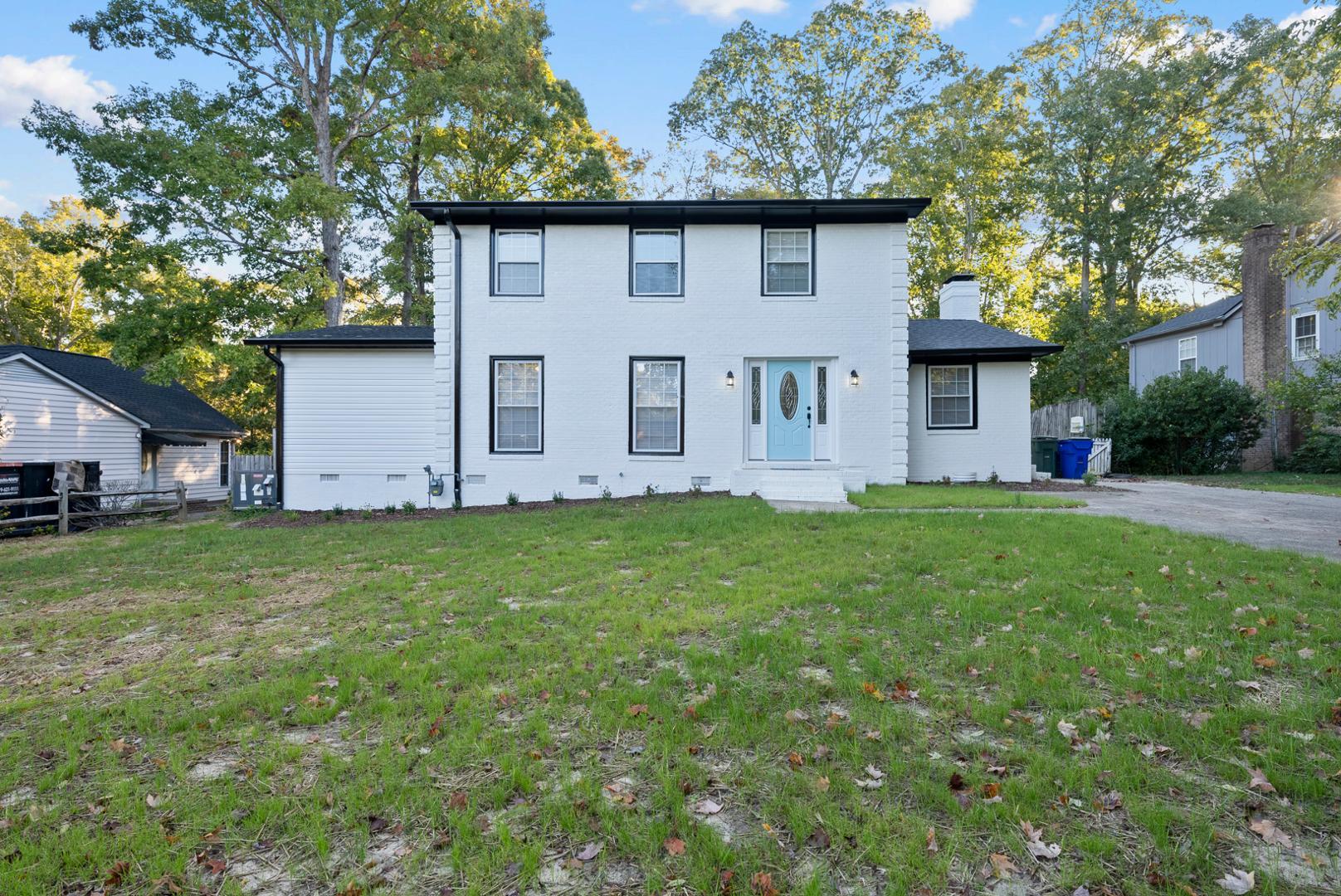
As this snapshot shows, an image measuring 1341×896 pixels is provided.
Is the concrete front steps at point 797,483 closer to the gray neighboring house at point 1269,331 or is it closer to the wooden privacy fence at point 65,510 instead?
the wooden privacy fence at point 65,510

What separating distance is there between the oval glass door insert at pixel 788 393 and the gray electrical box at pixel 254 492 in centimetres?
1084

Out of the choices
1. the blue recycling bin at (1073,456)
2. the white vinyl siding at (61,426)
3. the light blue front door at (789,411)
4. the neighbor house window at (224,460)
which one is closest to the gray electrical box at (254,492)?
the white vinyl siding at (61,426)

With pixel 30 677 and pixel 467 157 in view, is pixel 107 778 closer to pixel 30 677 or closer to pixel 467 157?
pixel 30 677

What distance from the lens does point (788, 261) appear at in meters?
13.2

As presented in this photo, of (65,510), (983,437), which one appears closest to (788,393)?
(983,437)

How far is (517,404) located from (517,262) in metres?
2.95

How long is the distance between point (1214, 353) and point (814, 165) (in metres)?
15.1

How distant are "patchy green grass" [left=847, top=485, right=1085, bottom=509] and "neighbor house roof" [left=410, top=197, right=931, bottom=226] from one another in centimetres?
551

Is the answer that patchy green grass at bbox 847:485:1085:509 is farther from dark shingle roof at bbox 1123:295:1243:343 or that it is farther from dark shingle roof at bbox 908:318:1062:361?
dark shingle roof at bbox 1123:295:1243:343

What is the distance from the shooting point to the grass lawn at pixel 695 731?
229 cm

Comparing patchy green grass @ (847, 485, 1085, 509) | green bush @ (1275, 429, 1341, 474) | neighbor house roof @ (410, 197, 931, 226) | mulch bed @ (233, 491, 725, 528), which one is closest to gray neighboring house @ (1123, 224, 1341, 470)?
green bush @ (1275, 429, 1341, 474)

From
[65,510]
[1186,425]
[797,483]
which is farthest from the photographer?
[1186,425]

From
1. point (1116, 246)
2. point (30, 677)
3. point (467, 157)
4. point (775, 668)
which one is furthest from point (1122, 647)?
point (1116, 246)

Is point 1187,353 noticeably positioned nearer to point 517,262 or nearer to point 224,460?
point 517,262
